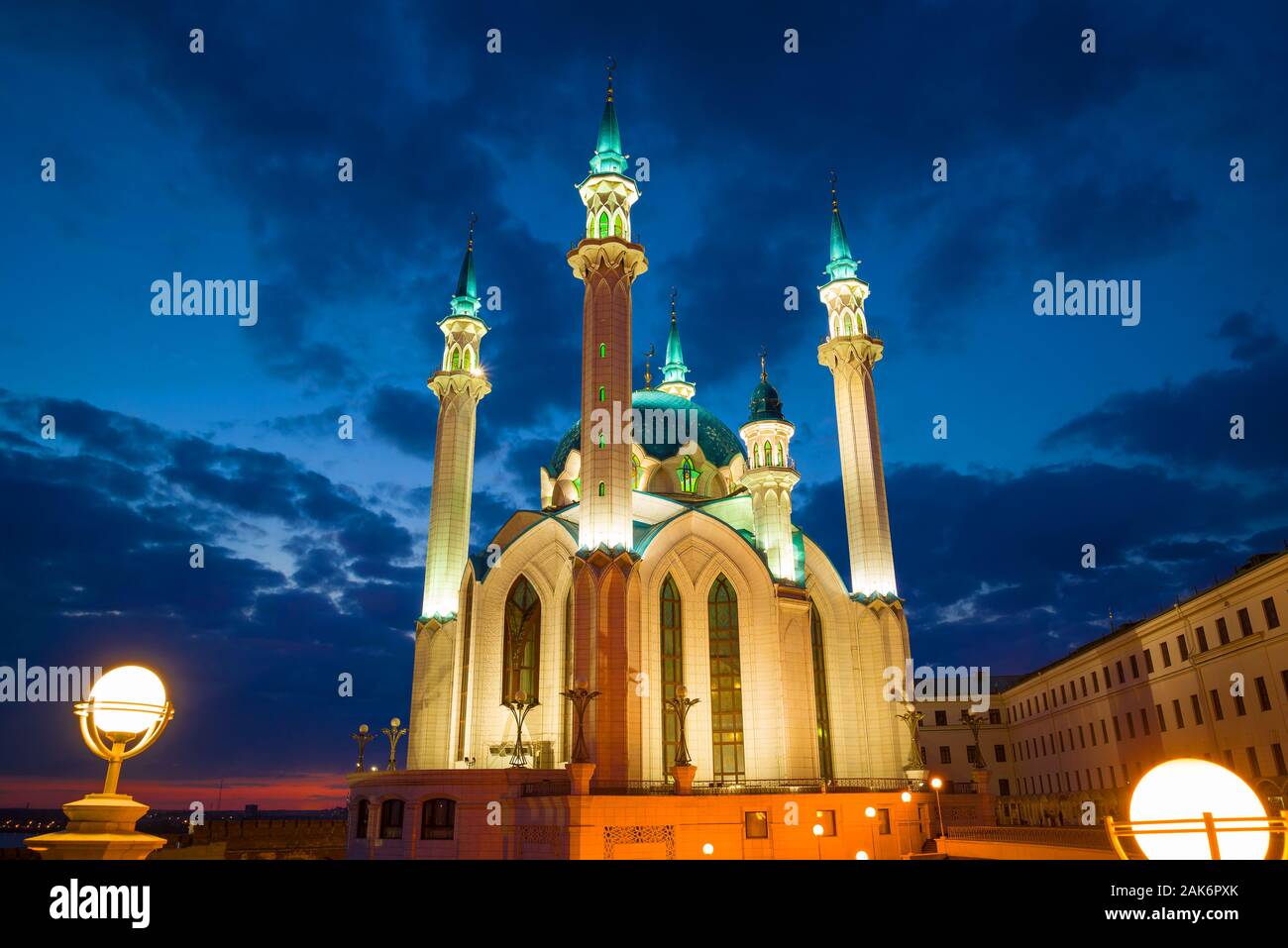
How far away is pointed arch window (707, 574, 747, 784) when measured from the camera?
40.6 m

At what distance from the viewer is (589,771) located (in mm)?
31578

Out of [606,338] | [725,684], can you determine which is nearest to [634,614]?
[725,684]

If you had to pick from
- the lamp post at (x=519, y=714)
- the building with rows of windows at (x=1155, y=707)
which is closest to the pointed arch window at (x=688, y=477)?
the lamp post at (x=519, y=714)

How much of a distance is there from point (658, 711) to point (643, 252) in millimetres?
24089

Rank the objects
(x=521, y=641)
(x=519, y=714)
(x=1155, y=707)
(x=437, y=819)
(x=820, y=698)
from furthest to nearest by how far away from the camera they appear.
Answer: (x=1155, y=707)
(x=820, y=698)
(x=521, y=641)
(x=519, y=714)
(x=437, y=819)

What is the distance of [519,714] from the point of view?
131ft

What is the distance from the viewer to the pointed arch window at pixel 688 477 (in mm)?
54594

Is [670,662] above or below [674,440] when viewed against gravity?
below

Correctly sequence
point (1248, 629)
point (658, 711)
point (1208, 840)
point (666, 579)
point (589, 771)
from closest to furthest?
point (1208, 840), point (589, 771), point (1248, 629), point (658, 711), point (666, 579)

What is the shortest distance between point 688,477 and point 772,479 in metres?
8.25

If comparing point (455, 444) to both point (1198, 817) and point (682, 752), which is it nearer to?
point (682, 752)
